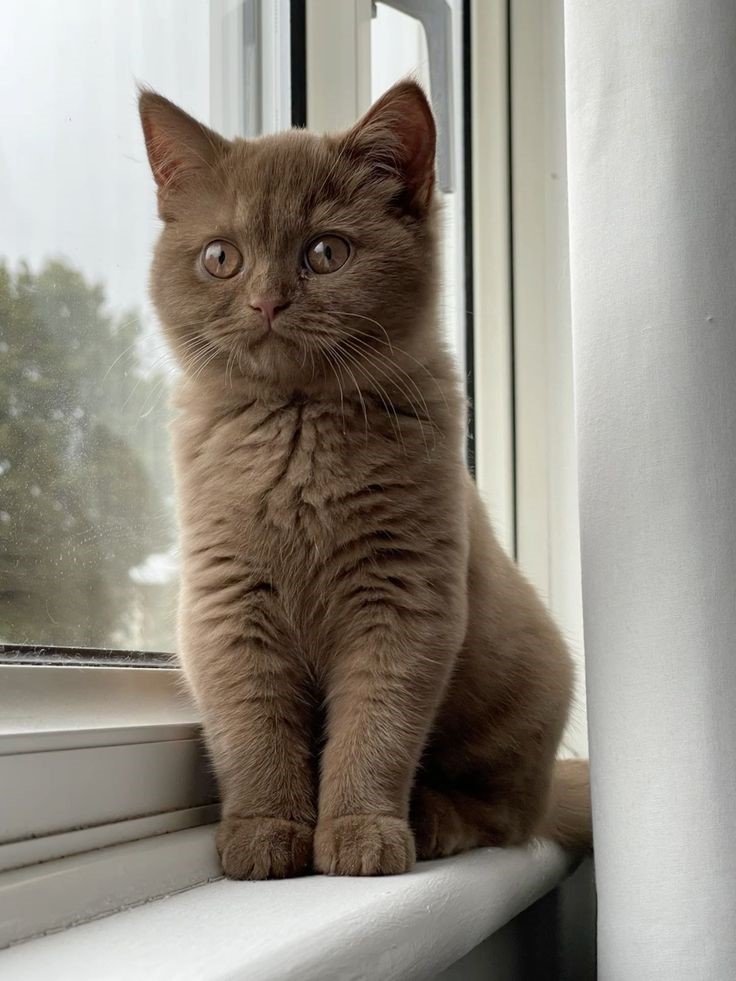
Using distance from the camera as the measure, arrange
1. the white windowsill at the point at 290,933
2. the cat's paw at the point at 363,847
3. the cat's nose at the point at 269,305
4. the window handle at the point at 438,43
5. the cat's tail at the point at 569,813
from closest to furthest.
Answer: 1. the white windowsill at the point at 290,933
2. the cat's paw at the point at 363,847
3. the cat's nose at the point at 269,305
4. the cat's tail at the point at 569,813
5. the window handle at the point at 438,43

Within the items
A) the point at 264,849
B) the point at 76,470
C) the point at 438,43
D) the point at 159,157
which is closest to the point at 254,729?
the point at 264,849

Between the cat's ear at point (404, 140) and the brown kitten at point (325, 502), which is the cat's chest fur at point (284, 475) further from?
the cat's ear at point (404, 140)

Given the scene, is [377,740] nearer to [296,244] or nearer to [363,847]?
[363,847]

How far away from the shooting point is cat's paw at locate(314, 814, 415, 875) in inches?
32.4

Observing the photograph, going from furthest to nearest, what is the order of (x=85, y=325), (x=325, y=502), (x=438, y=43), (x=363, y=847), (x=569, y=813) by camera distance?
(x=438, y=43), (x=569, y=813), (x=85, y=325), (x=325, y=502), (x=363, y=847)

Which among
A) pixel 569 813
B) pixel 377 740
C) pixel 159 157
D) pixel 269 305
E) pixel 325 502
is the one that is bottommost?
pixel 569 813

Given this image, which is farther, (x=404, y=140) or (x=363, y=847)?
(x=404, y=140)

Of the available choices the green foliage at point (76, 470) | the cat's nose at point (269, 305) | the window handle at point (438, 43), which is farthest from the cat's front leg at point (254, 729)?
the window handle at point (438, 43)

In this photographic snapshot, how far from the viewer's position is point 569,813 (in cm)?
121

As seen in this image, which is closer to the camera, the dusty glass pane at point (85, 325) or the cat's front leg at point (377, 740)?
the cat's front leg at point (377, 740)

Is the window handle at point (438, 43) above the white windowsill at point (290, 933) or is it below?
above

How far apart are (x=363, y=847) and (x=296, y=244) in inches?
20.9

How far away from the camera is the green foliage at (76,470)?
945 millimetres

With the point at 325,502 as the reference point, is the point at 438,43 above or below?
above
